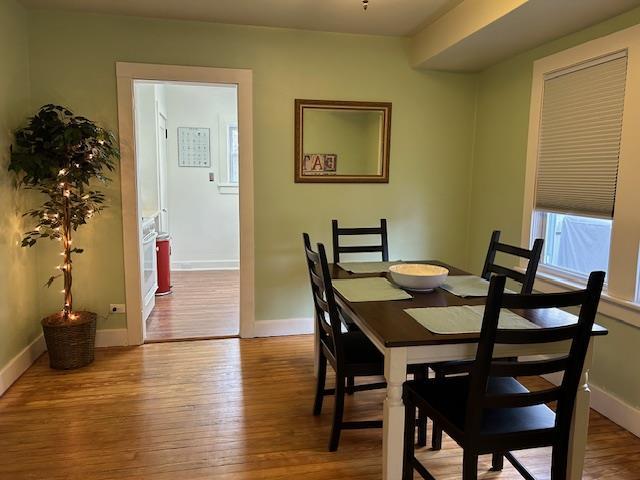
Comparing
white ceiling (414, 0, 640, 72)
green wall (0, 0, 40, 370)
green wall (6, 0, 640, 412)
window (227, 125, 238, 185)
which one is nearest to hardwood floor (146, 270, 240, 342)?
green wall (6, 0, 640, 412)

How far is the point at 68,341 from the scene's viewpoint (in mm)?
3127

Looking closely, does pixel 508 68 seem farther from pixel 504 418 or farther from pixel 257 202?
pixel 504 418

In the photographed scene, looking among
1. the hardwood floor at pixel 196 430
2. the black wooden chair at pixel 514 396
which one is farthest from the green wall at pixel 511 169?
the black wooden chair at pixel 514 396

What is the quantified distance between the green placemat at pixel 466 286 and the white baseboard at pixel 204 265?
14.7 ft

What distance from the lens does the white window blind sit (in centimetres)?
261

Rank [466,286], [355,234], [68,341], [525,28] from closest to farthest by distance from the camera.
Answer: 1. [466,286]
2. [525,28]
3. [68,341]
4. [355,234]

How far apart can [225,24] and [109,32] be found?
820 millimetres

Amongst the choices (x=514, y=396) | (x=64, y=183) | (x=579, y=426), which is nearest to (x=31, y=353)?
(x=64, y=183)

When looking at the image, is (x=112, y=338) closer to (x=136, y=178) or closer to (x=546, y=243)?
(x=136, y=178)

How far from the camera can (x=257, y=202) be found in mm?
3730

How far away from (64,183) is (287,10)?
74.0 inches

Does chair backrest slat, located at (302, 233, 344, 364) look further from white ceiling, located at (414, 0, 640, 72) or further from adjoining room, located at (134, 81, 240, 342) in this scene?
adjoining room, located at (134, 81, 240, 342)

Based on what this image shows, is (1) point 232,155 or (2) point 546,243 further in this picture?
(1) point 232,155

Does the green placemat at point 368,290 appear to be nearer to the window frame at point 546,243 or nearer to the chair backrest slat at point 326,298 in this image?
the chair backrest slat at point 326,298
